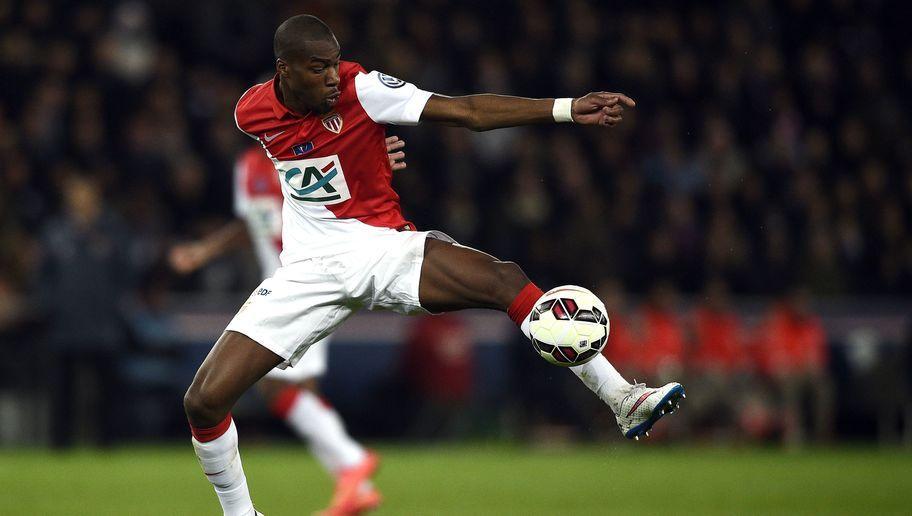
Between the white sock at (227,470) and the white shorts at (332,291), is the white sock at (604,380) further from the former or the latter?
the white sock at (227,470)

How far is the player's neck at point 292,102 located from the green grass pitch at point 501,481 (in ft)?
10.2

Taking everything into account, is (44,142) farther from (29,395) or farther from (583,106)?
(583,106)

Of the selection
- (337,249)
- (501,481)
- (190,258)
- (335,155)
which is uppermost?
(335,155)

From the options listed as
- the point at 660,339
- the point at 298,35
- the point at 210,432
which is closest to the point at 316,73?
the point at 298,35

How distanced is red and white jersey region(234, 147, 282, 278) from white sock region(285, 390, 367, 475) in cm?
94

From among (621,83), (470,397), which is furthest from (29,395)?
(621,83)

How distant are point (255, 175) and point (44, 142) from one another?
6.73 metres

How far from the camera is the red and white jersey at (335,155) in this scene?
6.65m

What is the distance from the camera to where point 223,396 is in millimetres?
6602

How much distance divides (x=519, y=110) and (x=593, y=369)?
123cm

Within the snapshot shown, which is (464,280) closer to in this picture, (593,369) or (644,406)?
(593,369)

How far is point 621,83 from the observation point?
18219mm

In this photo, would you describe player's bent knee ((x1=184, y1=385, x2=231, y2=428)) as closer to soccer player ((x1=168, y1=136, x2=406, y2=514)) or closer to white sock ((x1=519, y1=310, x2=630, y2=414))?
white sock ((x1=519, y1=310, x2=630, y2=414))

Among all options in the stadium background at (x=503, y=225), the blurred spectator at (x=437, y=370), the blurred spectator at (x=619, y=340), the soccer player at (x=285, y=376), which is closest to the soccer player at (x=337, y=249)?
the soccer player at (x=285, y=376)
